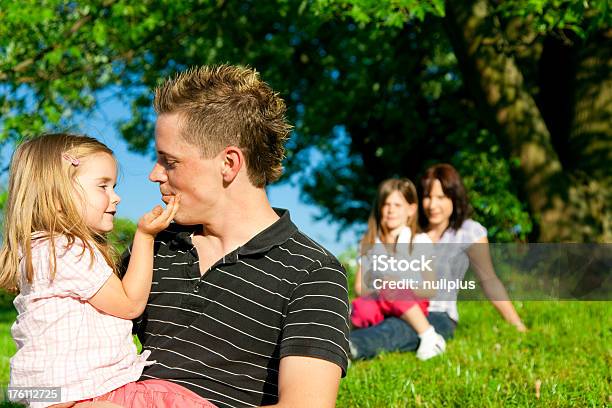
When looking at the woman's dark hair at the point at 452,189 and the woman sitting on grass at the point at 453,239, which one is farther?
the woman's dark hair at the point at 452,189

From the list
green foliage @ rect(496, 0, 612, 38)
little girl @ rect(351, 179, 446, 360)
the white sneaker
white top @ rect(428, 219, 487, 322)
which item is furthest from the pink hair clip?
green foliage @ rect(496, 0, 612, 38)

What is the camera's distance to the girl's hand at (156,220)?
3.26 meters

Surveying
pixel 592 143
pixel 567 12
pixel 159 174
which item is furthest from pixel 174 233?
pixel 592 143

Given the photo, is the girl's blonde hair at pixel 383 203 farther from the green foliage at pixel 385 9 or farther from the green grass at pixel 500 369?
the green foliage at pixel 385 9

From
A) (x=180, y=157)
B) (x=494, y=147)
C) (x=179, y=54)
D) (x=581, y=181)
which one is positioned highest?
(x=179, y=54)

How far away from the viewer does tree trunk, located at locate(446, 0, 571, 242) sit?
12992 millimetres

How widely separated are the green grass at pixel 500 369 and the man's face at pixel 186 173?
2682mm

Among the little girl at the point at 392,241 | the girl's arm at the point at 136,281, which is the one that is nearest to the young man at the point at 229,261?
the girl's arm at the point at 136,281

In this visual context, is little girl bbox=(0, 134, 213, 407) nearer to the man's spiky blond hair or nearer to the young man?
the young man

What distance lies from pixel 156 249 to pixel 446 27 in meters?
10.4

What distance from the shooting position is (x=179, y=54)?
17.7 m

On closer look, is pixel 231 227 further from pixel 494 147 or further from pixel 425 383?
pixel 494 147

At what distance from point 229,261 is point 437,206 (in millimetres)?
6491

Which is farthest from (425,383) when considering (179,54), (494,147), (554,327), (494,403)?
(179,54)
